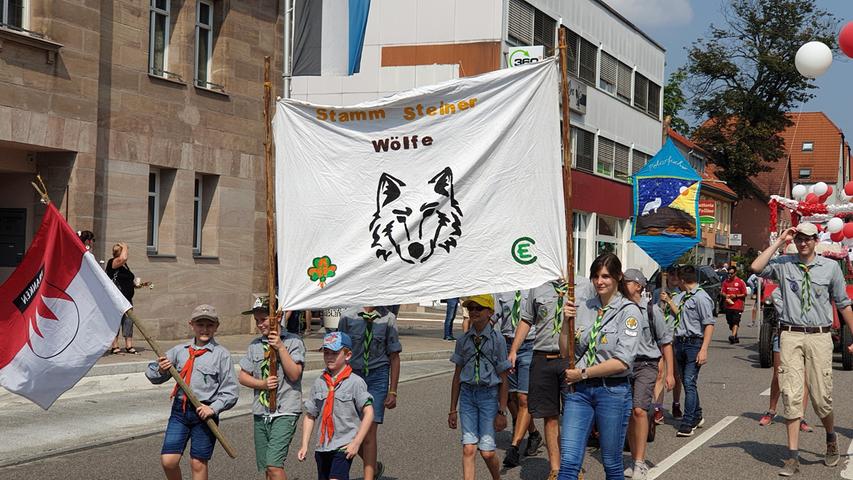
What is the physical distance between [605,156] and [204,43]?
23.3 m

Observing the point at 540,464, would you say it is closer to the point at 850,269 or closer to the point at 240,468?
the point at 240,468

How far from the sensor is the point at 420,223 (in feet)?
22.6

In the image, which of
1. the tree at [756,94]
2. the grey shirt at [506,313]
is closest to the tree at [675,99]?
the tree at [756,94]

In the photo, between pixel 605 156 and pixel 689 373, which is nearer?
pixel 689 373

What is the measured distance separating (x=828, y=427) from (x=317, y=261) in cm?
494

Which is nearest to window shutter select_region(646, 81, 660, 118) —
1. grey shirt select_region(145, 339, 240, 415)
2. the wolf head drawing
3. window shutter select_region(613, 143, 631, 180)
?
window shutter select_region(613, 143, 631, 180)

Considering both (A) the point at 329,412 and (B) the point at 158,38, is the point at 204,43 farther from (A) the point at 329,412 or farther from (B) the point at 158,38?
(A) the point at 329,412

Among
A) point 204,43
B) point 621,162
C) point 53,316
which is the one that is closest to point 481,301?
point 53,316

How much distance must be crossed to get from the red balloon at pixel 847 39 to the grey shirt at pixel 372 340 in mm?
4837

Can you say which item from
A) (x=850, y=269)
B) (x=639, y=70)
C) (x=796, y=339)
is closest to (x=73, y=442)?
(x=796, y=339)

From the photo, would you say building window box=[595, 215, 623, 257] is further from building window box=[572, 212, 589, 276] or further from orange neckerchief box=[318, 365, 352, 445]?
orange neckerchief box=[318, 365, 352, 445]

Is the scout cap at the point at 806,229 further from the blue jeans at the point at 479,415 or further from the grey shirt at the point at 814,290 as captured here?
the blue jeans at the point at 479,415

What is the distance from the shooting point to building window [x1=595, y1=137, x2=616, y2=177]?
40094 mm

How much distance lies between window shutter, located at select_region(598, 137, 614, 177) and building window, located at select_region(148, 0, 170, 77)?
23580mm
